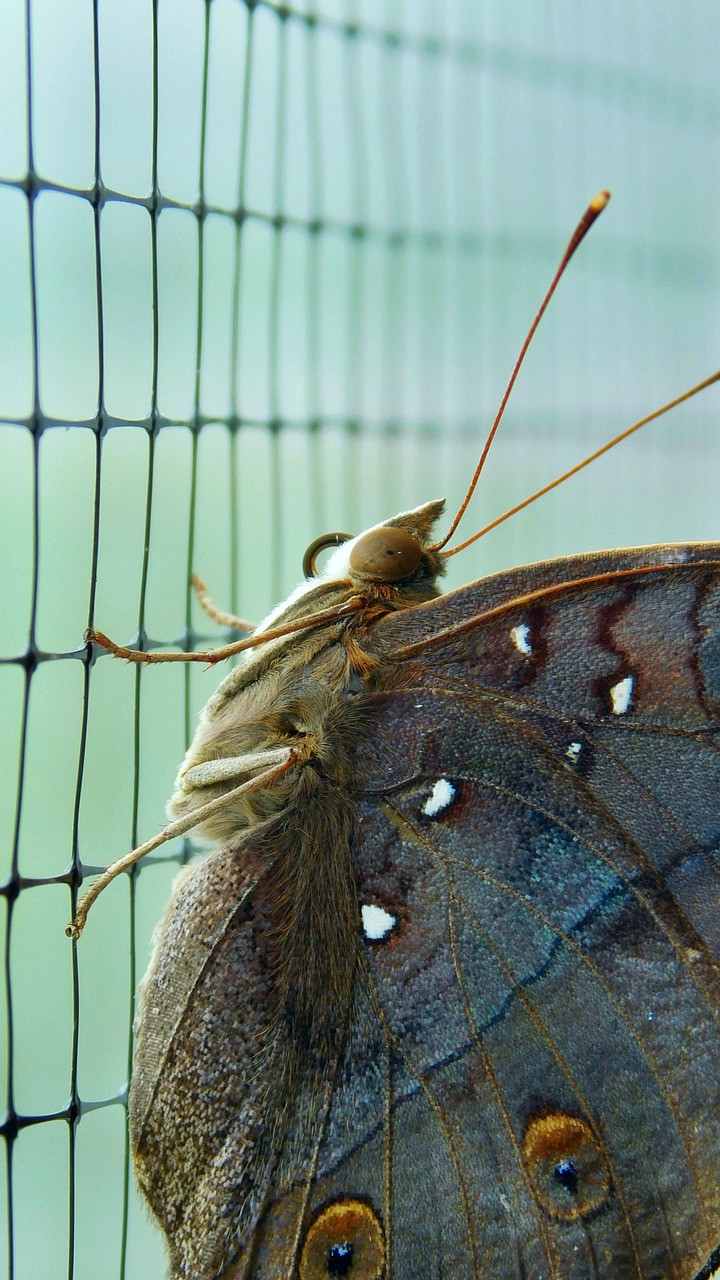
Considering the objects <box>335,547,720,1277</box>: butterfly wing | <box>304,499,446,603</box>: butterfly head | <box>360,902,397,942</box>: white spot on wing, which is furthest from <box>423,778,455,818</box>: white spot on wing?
<box>304,499,446,603</box>: butterfly head

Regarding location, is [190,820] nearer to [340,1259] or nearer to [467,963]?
[467,963]

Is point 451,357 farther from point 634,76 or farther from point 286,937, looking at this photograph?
point 286,937

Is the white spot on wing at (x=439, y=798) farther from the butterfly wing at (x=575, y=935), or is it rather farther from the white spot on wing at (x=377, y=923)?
the white spot on wing at (x=377, y=923)

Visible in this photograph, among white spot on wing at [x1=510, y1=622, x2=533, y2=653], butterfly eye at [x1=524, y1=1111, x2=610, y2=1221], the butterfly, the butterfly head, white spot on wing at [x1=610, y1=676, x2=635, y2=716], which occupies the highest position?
the butterfly head

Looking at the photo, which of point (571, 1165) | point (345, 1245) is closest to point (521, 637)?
point (571, 1165)

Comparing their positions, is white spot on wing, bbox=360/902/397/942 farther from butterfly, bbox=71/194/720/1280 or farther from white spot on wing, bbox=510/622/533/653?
white spot on wing, bbox=510/622/533/653

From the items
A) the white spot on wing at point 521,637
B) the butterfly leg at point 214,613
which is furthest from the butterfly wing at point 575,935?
the butterfly leg at point 214,613

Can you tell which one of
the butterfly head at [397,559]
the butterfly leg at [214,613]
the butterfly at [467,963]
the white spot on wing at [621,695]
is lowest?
the butterfly at [467,963]

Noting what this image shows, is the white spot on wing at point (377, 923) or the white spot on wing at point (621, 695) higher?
the white spot on wing at point (621, 695)
